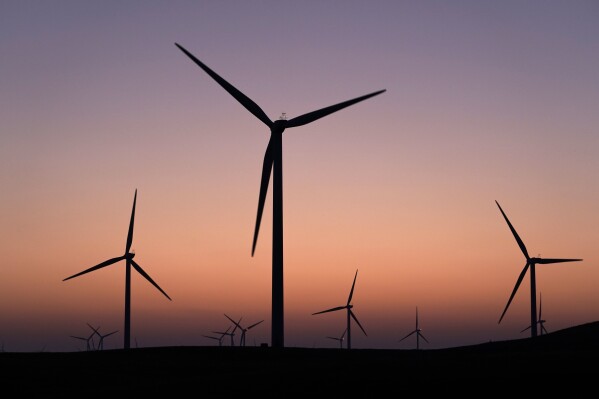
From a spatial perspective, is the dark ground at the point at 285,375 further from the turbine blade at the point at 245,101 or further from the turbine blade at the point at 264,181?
the turbine blade at the point at 245,101

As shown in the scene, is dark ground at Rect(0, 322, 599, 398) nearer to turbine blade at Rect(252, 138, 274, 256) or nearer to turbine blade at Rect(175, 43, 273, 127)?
turbine blade at Rect(252, 138, 274, 256)

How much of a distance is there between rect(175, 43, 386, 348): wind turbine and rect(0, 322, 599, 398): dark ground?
4.02 meters

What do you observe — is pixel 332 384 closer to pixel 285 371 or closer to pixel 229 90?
pixel 285 371

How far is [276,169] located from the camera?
248 ft

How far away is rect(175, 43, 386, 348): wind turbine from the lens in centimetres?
7219

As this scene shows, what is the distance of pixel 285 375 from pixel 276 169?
2206 cm

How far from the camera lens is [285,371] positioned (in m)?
60.3

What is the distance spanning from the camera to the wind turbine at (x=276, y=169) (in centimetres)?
7219

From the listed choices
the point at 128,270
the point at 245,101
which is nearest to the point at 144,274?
the point at 128,270

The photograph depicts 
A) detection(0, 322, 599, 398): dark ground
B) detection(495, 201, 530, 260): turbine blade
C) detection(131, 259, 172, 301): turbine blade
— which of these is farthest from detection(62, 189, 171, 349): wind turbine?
detection(495, 201, 530, 260): turbine blade

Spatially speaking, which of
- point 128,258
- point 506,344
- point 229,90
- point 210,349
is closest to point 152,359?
point 210,349

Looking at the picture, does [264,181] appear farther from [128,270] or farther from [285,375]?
[128,270]

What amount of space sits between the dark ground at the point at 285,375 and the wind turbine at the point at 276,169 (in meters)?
4.02

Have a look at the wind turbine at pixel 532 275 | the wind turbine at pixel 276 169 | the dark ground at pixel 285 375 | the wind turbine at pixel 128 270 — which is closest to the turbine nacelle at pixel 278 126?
the wind turbine at pixel 276 169
